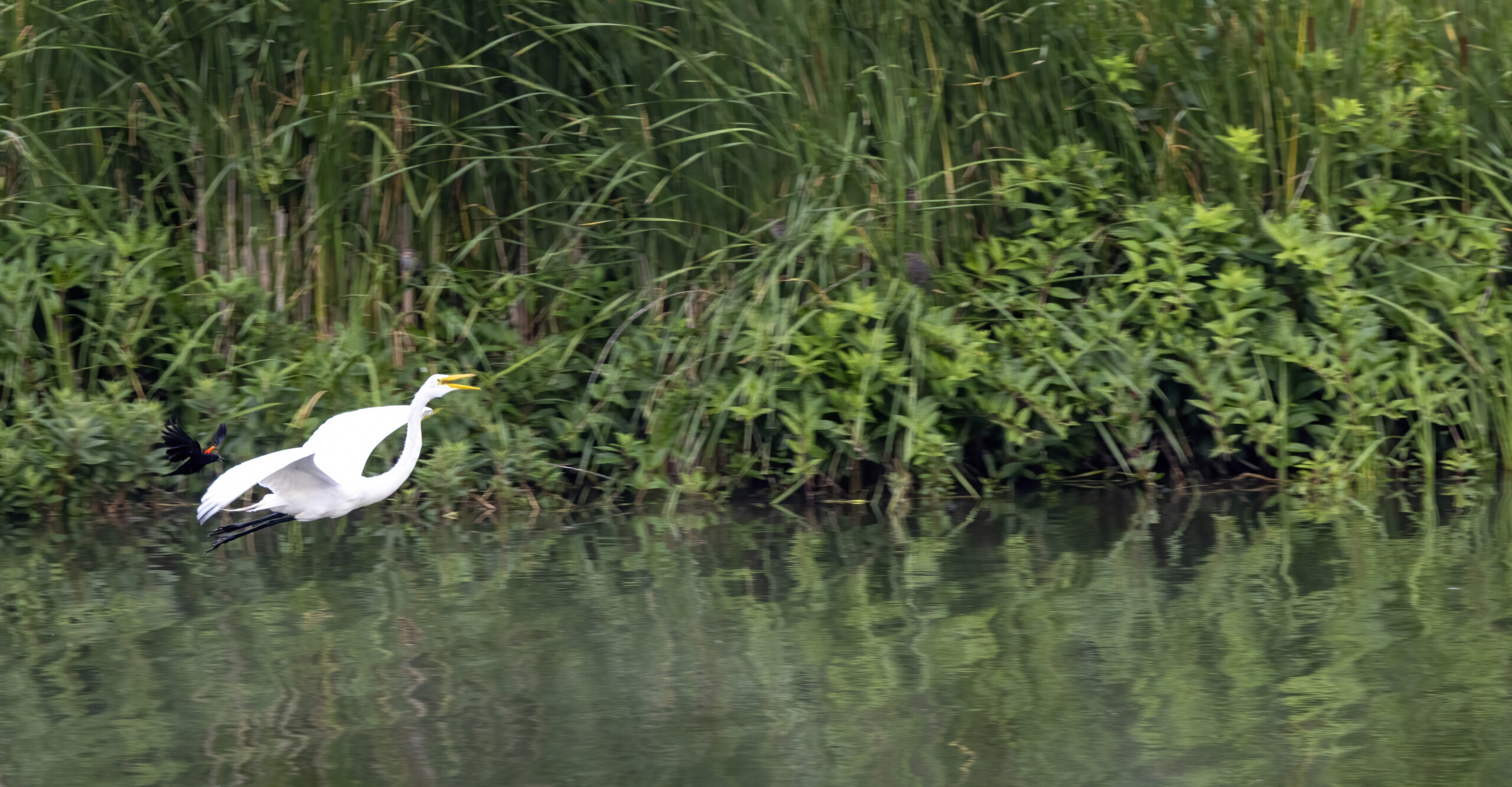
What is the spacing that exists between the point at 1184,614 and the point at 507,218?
358cm

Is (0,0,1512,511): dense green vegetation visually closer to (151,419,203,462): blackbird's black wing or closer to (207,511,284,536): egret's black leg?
(207,511,284,536): egret's black leg

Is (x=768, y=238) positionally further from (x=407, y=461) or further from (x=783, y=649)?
(x=783, y=649)

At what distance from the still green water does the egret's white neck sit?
0.33 metres

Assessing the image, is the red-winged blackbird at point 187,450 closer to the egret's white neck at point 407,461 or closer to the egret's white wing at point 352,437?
the egret's white wing at point 352,437

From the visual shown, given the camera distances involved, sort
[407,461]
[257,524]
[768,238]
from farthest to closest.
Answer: [768,238] < [257,524] < [407,461]

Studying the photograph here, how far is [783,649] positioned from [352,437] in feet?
6.25

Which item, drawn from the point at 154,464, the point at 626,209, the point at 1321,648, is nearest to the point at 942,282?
the point at 626,209

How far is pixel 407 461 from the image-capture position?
5508mm

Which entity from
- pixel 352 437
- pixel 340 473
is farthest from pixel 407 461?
pixel 352 437

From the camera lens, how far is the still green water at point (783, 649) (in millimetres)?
3809

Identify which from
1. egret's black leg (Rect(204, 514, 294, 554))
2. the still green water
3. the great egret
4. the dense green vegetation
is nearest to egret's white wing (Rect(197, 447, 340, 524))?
the great egret

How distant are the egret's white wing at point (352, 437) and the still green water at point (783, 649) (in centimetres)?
40

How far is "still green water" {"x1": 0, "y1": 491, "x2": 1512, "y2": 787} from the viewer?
3.81m

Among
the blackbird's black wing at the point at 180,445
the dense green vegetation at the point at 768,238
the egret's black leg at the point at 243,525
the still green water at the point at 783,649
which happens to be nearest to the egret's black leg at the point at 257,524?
the egret's black leg at the point at 243,525
